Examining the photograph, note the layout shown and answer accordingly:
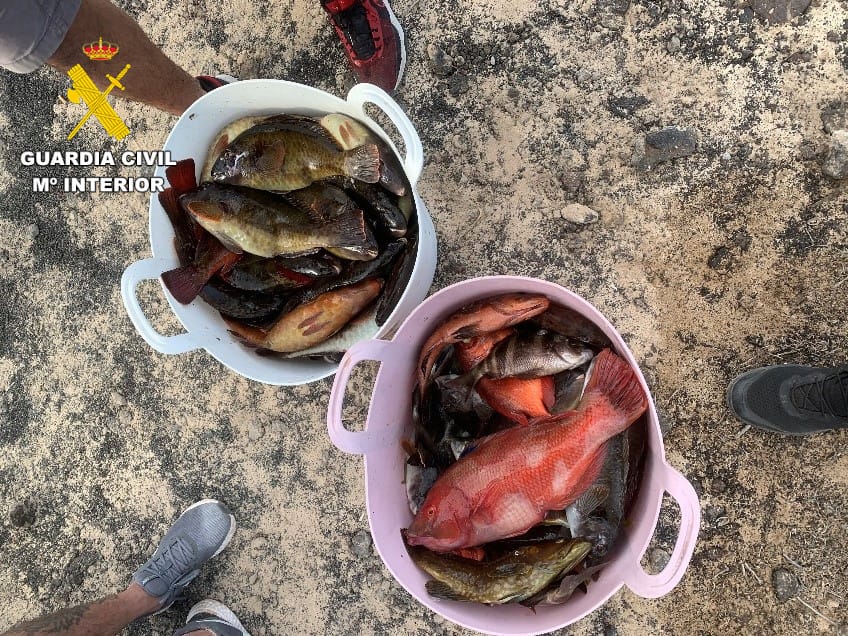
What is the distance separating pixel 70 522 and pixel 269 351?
1.43 metres

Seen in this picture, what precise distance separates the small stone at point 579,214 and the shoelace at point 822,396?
934 mm

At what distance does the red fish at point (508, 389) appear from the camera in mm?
2090

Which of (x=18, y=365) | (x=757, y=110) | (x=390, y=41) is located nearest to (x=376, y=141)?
(x=390, y=41)

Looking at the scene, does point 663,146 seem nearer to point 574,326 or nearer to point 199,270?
point 574,326

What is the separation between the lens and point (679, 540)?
1.68 meters

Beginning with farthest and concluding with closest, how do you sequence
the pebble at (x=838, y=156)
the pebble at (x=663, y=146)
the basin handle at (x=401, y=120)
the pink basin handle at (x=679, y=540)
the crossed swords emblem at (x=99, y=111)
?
1. the crossed swords emblem at (x=99, y=111)
2. the pebble at (x=663, y=146)
3. the pebble at (x=838, y=156)
4. the basin handle at (x=401, y=120)
5. the pink basin handle at (x=679, y=540)

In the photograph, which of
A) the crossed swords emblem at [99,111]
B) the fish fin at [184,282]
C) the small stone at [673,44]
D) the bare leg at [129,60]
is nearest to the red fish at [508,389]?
the fish fin at [184,282]

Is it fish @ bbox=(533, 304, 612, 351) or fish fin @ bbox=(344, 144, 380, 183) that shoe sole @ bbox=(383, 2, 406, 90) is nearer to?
fish fin @ bbox=(344, 144, 380, 183)

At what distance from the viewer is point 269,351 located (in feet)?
7.51

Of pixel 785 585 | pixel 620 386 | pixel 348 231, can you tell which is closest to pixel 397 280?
pixel 348 231

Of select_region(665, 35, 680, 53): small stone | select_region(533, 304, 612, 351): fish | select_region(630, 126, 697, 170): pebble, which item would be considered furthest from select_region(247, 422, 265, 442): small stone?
select_region(665, 35, 680, 53): small stone

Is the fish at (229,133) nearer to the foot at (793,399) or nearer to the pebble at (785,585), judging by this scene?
the foot at (793,399)

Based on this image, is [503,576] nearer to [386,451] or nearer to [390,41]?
[386,451]

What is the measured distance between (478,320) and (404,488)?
682 millimetres
